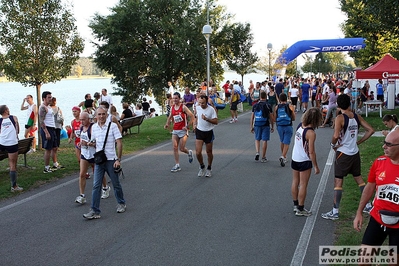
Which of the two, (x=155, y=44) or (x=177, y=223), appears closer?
(x=177, y=223)

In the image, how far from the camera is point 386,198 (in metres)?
4.34

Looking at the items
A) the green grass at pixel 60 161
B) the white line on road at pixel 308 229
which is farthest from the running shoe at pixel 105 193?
the white line on road at pixel 308 229

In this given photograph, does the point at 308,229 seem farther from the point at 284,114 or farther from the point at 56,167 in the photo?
the point at 56,167

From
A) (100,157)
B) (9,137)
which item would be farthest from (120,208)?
(9,137)

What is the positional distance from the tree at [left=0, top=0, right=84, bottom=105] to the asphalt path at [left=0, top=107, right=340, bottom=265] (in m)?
5.42

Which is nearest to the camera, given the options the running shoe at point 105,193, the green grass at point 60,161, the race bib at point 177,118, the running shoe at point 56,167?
the running shoe at point 105,193

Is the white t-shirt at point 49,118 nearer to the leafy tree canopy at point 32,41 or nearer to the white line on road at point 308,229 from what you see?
the leafy tree canopy at point 32,41

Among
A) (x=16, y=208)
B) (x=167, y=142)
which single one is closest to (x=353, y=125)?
(x=16, y=208)

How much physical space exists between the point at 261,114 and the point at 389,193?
8.15 m

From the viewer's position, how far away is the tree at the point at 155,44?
33438 mm

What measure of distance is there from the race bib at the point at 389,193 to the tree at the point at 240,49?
32771 mm

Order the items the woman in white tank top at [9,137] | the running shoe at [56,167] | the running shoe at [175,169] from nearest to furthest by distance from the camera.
→ the woman in white tank top at [9,137] → the running shoe at [175,169] → the running shoe at [56,167]

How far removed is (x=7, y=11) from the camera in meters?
14.8

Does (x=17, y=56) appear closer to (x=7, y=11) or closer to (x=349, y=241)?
(x=7, y=11)
